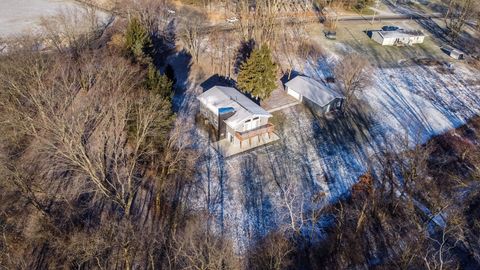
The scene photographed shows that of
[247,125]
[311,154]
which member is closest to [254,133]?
[247,125]

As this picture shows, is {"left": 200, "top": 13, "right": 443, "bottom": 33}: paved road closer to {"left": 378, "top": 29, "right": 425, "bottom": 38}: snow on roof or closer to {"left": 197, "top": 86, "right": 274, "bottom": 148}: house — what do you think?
{"left": 378, "top": 29, "right": 425, "bottom": 38}: snow on roof

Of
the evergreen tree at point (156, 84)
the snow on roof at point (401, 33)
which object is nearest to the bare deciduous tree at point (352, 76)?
the snow on roof at point (401, 33)

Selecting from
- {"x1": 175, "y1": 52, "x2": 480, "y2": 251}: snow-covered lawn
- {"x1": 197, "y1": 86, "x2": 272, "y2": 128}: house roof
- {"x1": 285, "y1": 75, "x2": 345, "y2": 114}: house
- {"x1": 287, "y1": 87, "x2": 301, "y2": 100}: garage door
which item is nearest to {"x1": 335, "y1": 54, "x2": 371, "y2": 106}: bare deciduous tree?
{"x1": 285, "y1": 75, "x2": 345, "y2": 114}: house

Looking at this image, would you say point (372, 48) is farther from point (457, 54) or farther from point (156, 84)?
point (156, 84)

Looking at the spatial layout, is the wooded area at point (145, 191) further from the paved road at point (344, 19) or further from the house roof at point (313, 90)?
the paved road at point (344, 19)

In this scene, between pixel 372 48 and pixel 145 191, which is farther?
pixel 372 48

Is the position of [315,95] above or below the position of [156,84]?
below
